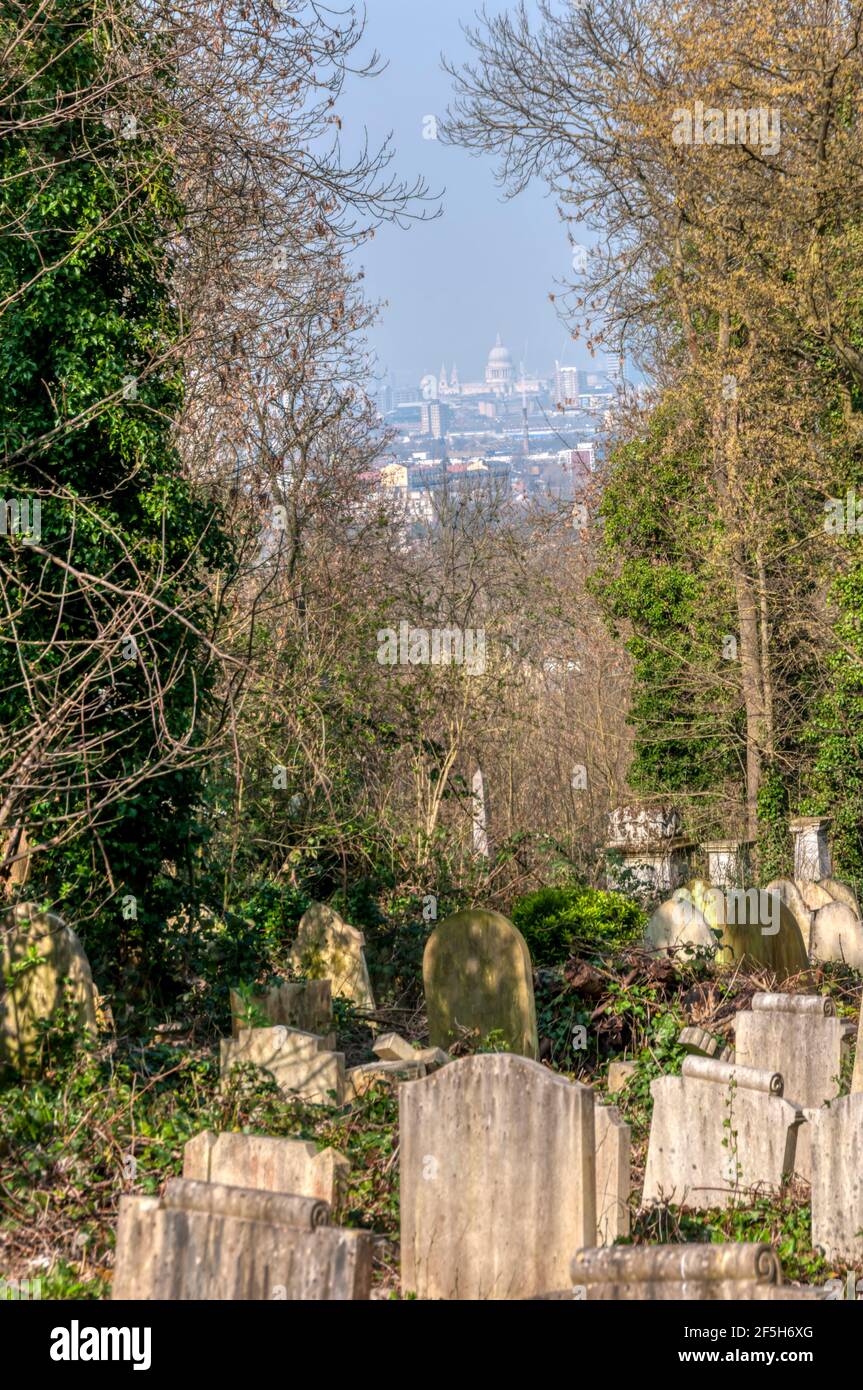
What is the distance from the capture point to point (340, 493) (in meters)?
22.2

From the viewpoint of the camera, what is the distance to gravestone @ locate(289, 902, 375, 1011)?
1056cm

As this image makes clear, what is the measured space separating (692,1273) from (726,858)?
56.2 feet

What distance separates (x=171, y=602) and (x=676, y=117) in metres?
13.0

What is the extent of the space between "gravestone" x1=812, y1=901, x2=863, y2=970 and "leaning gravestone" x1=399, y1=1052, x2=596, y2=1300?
763 cm

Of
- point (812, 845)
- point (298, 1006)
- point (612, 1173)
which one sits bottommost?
point (612, 1173)

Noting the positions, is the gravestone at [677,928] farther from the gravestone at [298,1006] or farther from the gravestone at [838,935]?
the gravestone at [298,1006]

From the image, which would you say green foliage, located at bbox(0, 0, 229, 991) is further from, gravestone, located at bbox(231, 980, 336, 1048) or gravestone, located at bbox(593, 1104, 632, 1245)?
gravestone, located at bbox(593, 1104, 632, 1245)

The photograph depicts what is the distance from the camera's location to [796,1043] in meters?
8.01

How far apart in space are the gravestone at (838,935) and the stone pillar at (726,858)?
765cm

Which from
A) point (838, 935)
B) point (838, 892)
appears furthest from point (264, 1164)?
point (838, 892)

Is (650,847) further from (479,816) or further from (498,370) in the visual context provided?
(498,370)

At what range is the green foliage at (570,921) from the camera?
460 inches
